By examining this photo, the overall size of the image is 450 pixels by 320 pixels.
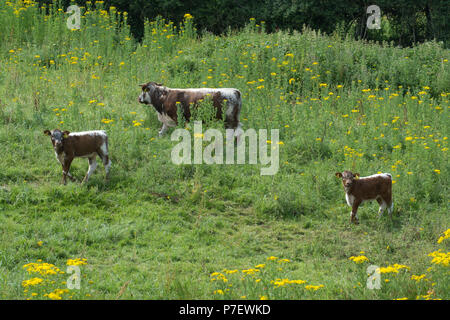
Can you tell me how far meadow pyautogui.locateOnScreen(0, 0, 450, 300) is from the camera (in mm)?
7703

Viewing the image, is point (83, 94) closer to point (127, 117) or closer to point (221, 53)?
point (127, 117)

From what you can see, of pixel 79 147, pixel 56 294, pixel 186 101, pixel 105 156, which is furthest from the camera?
pixel 186 101

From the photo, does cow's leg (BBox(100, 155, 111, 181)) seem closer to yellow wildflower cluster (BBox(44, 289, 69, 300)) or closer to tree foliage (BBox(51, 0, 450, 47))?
yellow wildflower cluster (BBox(44, 289, 69, 300))

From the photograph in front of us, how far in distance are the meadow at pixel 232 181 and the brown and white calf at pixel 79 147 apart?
0.92ft

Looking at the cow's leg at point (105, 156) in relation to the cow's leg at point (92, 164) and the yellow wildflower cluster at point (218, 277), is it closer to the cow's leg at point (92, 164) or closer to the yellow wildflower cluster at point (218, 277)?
the cow's leg at point (92, 164)

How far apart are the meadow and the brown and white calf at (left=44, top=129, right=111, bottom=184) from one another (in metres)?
0.28

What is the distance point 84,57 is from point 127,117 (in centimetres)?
336

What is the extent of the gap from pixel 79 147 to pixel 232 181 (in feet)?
8.25

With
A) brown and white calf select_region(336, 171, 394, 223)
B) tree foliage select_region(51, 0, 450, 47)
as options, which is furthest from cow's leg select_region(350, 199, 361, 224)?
tree foliage select_region(51, 0, 450, 47)

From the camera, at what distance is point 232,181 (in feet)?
35.4

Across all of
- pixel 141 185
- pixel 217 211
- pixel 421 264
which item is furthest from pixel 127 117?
pixel 421 264

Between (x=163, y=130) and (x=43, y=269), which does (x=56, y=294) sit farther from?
(x=163, y=130)

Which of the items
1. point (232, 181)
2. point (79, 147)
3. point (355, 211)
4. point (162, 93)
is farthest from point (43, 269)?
point (162, 93)

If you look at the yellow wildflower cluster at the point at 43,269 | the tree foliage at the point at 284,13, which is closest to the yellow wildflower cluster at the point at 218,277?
the yellow wildflower cluster at the point at 43,269
